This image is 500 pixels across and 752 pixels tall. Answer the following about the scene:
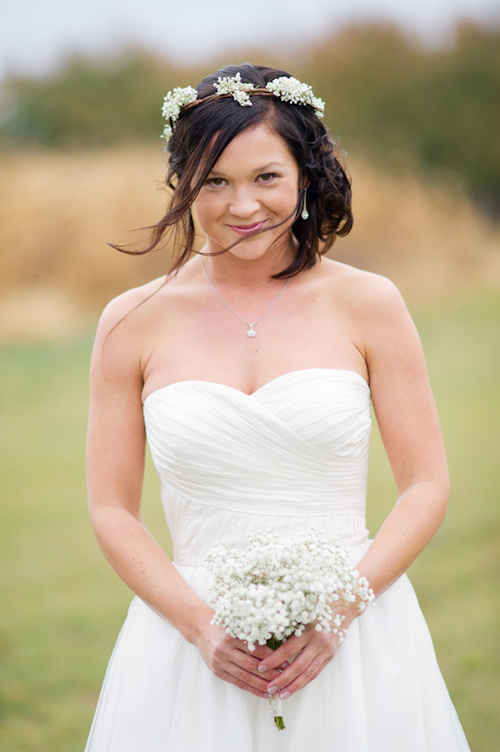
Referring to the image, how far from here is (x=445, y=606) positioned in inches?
195

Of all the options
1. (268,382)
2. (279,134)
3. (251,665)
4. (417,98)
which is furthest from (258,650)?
(417,98)

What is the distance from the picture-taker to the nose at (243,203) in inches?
76.9

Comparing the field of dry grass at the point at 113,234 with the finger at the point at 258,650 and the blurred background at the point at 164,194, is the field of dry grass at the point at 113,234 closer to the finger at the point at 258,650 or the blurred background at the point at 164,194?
→ the blurred background at the point at 164,194

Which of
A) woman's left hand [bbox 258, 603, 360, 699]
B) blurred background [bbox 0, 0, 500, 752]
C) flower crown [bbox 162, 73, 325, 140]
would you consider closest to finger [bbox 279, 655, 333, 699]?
woman's left hand [bbox 258, 603, 360, 699]

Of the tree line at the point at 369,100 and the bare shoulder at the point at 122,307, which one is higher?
the tree line at the point at 369,100

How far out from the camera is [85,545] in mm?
5574

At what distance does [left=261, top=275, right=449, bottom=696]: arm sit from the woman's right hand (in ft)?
1.32

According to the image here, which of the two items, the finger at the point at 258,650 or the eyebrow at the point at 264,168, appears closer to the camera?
the finger at the point at 258,650

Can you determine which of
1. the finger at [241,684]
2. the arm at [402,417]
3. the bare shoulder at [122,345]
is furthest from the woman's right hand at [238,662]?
the bare shoulder at [122,345]

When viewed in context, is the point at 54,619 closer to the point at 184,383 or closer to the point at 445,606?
the point at 445,606

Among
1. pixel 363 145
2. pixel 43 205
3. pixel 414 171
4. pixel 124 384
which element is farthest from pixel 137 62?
pixel 124 384

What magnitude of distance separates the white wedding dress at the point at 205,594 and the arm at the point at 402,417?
8 centimetres

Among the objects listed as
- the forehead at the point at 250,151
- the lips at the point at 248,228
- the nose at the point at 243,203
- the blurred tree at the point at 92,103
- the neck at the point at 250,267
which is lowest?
the neck at the point at 250,267

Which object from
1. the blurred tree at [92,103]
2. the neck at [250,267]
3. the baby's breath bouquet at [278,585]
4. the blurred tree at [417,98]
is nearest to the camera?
the baby's breath bouquet at [278,585]
